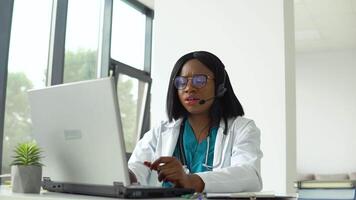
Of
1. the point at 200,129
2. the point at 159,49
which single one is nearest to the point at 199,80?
the point at 200,129

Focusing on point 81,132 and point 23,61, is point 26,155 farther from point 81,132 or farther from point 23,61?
point 23,61

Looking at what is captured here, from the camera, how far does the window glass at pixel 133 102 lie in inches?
199

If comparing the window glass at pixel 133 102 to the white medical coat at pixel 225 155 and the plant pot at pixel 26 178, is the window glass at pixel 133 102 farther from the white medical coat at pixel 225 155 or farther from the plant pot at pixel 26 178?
the plant pot at pixel 26 178

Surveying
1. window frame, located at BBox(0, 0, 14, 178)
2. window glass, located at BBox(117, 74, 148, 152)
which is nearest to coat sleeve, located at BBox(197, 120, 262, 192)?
window frame, located at BBox(0, 0, 14, 178)

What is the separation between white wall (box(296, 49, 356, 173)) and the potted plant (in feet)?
20.3

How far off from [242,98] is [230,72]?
225mm

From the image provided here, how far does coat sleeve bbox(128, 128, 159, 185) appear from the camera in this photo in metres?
1.49

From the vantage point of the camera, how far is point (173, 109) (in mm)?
1618

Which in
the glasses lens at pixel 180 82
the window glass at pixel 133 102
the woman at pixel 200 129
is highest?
the window glass at pixel 133 102

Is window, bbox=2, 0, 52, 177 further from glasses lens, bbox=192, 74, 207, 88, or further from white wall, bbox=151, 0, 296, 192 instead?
glasses lens, bbox=192, 74, 207, 88

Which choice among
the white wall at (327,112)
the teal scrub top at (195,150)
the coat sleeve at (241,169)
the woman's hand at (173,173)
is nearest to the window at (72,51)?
the teal scrub top at (195,150)

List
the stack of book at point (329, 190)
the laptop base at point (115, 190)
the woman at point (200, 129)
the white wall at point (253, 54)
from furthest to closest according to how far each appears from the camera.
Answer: the white wall at point (253, 54) → the stack of book at point (329, 190) → the woman at point (200, 129) → the laptop base at point (115, 190)

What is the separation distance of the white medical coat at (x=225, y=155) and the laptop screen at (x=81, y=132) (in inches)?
12.1

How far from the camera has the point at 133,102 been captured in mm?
5207
